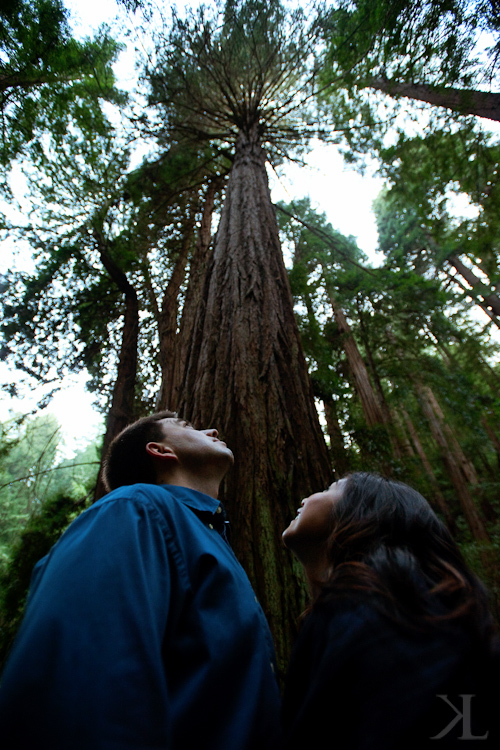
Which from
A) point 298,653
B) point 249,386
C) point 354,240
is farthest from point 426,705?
point 354,240

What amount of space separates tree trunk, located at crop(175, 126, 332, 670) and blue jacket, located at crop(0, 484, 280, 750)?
62 cm

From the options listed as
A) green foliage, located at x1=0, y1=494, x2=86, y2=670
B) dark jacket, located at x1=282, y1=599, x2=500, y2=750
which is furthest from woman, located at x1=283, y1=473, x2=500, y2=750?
green foliage, located at x1=0, y1=494, x2=86, y2=670

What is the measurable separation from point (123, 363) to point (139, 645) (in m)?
5.93

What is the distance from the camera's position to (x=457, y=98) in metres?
4.23

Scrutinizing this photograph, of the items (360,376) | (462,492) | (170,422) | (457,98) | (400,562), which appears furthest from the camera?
(462,492)

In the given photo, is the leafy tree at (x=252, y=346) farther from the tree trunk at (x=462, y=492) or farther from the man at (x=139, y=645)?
the tree trunk at (x=462, y=492)

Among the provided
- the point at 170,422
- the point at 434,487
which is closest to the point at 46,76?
the point at 170,422

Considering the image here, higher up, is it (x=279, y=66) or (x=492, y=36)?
(x=279, y=66)

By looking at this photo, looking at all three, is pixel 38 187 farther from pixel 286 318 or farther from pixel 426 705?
pixel 426 705

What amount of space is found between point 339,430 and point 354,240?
1173cm

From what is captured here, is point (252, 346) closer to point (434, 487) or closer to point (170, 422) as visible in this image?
point (170, 422)

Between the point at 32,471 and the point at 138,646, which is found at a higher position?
the point at 32,471

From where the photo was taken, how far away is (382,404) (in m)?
8.88

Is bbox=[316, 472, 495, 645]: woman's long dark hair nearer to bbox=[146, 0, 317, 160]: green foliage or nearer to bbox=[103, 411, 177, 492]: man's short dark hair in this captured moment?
bbox=[103, 411, 177, 492]: man's short dark hair
